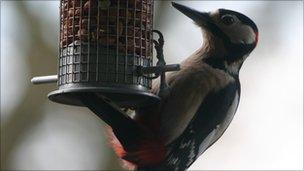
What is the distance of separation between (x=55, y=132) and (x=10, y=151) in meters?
0.68

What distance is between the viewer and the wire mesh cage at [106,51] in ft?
17.8

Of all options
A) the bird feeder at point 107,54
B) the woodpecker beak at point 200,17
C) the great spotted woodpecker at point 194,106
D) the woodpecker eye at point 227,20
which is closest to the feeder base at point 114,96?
the bird feeder at point 107,54

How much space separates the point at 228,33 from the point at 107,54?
87cm

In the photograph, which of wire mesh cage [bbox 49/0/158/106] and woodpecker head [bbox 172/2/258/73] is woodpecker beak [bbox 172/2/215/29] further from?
wire mesh cage [bbox 49/0/158/106]

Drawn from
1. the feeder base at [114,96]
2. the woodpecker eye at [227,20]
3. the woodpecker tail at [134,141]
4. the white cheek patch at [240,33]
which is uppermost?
the woodpecker eye at [227,20]

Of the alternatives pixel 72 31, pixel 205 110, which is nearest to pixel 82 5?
pixel 72 31

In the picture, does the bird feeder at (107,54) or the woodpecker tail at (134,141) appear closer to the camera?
the bird feeder at (107,54)

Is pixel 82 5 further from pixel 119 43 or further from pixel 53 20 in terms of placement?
pixel 53 20

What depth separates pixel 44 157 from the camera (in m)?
13.1

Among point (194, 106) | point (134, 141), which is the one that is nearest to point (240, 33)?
point (194, 106)

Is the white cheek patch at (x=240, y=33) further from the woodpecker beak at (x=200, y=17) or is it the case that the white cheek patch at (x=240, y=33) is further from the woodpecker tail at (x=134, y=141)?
the woodpecker tail at (x=134, y=141)

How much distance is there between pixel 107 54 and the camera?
548 cm

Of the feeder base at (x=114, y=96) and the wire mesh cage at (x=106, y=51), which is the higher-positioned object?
the wire mesh cage at (x=106, y=51)

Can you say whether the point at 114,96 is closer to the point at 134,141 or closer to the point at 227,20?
the point at 134,141
